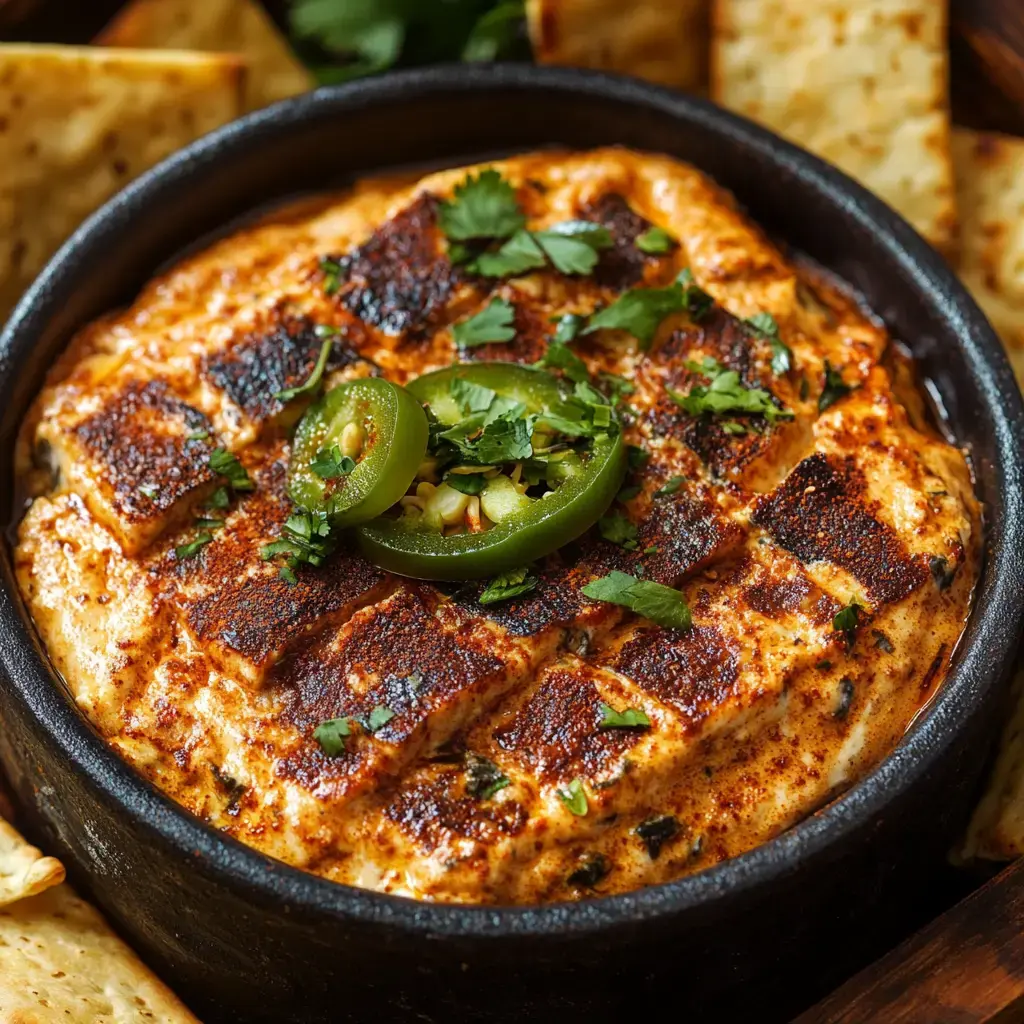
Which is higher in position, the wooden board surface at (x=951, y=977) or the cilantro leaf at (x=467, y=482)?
the cilantro leaf at (x=467, y=482)

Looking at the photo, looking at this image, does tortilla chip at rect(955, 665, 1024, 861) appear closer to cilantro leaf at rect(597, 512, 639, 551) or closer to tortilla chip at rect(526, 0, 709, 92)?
cilantro leaf at rect(597, 512, 639, 551)

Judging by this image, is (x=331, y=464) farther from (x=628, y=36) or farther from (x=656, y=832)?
(x=628, y=36)

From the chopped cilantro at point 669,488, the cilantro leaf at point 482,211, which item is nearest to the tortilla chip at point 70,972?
the chopped cilantro at point 669,488

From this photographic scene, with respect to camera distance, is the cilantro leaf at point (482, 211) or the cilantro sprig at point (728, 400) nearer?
the cilantro sprig at point (728, 400)

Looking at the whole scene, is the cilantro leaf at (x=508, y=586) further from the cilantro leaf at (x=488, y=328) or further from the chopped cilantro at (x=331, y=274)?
the chopped cilantro at (x=331, y=274)

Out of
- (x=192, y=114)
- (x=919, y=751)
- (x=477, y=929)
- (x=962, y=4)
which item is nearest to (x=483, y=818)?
(x=477, y=929)

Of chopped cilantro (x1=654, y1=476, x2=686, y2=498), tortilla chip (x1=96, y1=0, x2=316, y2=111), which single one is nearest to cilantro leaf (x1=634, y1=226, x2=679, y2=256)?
chopped cilantro (x1=654, y1=476, x2=686, y2=498)

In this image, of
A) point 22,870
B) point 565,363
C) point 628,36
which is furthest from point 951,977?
point 628,36
